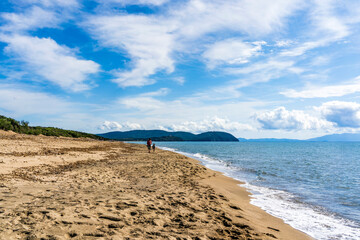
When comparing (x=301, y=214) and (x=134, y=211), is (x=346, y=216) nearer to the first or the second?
(x=301, y=214)

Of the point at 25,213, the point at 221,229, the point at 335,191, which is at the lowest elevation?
the point at 335,191

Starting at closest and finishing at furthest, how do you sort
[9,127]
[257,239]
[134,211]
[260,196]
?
1. [257,239]
2. [134,211]
3. [260,196]
4. [9,127]

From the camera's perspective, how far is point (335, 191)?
1596 cm

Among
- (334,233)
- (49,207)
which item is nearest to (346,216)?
(334,233)

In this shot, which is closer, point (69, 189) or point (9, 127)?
point (69, 189)

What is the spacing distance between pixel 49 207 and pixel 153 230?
3195mm

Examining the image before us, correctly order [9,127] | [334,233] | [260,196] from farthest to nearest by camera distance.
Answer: [9,127] < [260,196] < [334,233]

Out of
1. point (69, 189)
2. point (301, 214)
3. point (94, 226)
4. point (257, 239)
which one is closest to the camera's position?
point (94, 226)

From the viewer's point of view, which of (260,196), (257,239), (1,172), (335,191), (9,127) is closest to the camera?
(257,239)

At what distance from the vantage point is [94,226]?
5410 millimetres

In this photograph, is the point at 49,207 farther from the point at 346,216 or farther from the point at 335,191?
the point at 335,191

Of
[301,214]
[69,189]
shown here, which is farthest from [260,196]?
[69,189]

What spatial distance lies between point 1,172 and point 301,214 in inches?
576

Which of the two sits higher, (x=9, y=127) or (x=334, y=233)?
(x=9, y=127)
